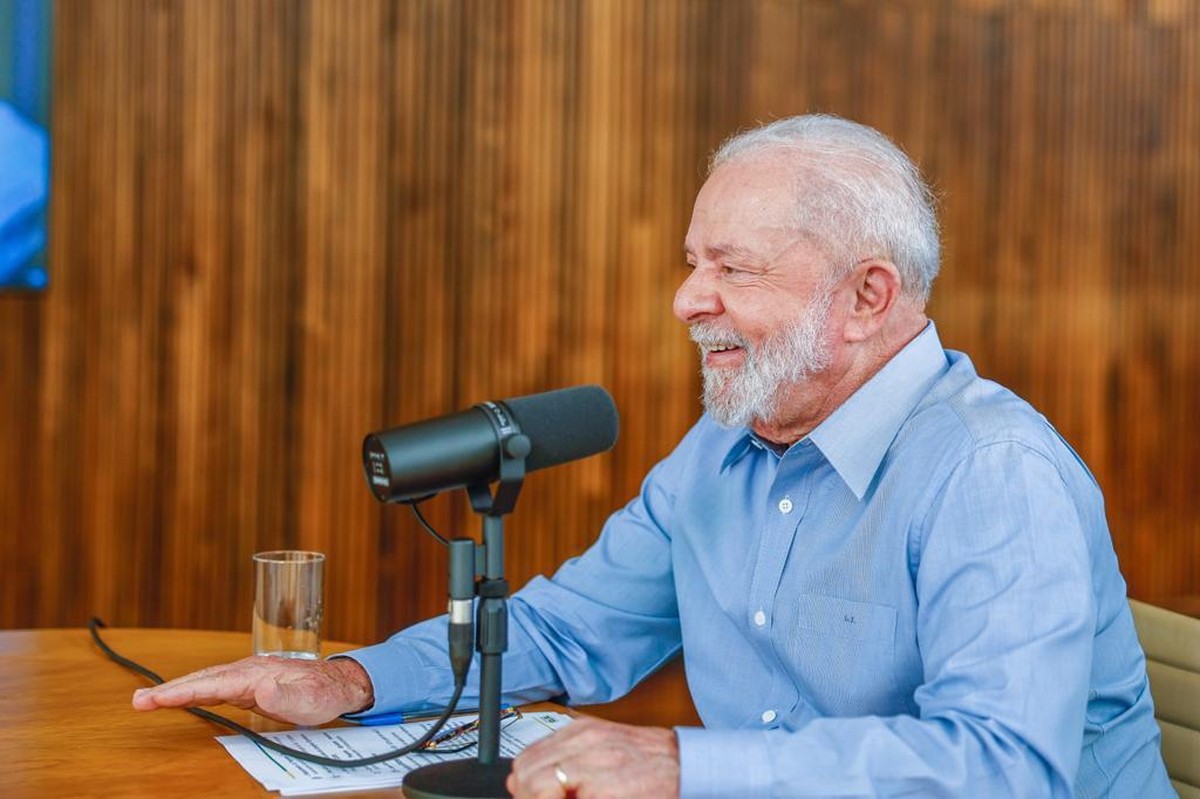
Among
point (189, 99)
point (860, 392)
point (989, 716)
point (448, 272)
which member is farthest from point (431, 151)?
point (989, 716)

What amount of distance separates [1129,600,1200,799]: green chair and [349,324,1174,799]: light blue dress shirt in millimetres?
132

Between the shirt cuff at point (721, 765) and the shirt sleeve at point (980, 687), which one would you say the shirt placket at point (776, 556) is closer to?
the shirt sleeve at point (980, 687)

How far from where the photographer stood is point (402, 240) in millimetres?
3766

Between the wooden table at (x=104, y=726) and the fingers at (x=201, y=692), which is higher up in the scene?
the fingers at (x=201, y=692)

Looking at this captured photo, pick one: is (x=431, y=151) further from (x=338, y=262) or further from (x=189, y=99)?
(x=189, y=99)

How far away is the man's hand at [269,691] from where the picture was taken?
1.50 meters

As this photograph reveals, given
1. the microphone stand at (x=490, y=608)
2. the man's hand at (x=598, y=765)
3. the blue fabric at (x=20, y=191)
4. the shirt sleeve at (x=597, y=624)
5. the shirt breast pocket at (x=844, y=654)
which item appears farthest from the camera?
the blue fabric at (x=20, y=191)

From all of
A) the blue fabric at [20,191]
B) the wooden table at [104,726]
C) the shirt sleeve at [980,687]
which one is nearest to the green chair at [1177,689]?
the shirt sleeve at [980,687]

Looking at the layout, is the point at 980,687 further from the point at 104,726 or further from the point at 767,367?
the point at 104,726

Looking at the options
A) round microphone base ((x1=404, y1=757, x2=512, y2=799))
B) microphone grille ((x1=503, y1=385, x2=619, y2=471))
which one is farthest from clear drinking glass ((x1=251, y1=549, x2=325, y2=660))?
microphone grille ((x1=503, y1=385, x2=619, y2=471))

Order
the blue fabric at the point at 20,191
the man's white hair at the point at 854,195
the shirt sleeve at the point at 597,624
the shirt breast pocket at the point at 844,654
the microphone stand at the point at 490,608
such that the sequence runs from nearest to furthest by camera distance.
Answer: the microphone stand at the point at 490,608 → the shirt breast pocket at the point at 844,654 → the man's white hair at the point at 854,195 → the shirt sleeve at the point at 597,624 → the blue fabric at the point at 20,191

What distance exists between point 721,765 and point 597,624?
2.09ft

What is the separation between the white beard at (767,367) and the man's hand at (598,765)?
0.52 metres

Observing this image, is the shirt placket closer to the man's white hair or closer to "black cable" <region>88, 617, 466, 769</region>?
the man's white hair
